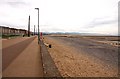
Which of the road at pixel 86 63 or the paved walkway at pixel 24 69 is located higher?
the paved walkway at pixel 24 69

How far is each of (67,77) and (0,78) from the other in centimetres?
305

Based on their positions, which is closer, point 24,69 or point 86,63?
point 24,69

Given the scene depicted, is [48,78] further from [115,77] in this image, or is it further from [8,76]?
[115,77]

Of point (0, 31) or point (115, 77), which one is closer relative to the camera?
point (115, 77)

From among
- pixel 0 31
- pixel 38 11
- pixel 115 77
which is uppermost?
pixel 38 11

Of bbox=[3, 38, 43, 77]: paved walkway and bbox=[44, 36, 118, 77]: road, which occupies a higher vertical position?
bbox=[3, 38, 43, 77]: paved walkway

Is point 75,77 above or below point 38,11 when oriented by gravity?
below

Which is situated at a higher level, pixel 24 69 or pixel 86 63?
pixel 24 69

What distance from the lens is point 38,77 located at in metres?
7.50

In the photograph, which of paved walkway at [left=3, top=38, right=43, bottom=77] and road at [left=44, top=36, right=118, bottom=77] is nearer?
paved walkway at [left=3, top=38, right=43, bottom=77]

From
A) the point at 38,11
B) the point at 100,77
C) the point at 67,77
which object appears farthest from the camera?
the point at 38,11

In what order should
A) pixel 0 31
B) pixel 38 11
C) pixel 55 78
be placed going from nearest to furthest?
pixel 55 78
pixel 38 11
pixel 0 31

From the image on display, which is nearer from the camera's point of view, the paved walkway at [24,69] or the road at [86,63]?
the paved walkway at [24,69]

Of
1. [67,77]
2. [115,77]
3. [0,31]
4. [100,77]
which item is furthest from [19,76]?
[0,31]
